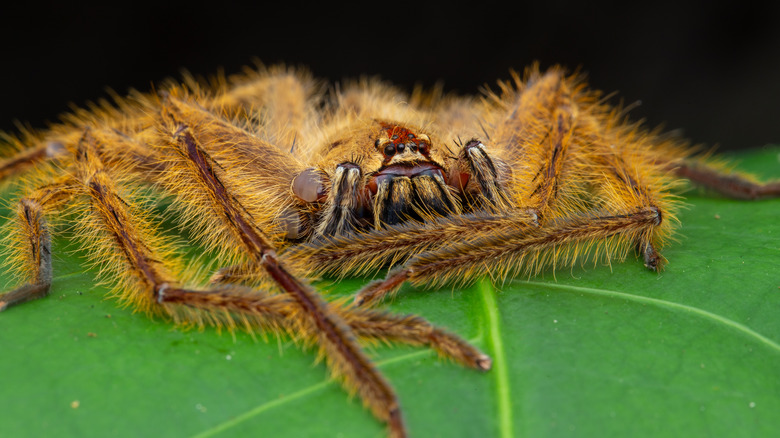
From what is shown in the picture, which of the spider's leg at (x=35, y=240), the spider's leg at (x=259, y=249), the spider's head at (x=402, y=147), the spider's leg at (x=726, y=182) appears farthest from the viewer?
the spider's leg at (x=726, y=182)

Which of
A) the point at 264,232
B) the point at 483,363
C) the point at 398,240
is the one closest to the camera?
the point at 483,363

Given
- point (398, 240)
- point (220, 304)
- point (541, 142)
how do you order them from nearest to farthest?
1. point (220, 304)
2. point (398, 240)
3. point (541, 142)

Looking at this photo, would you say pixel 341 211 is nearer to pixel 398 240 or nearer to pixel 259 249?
pixel 398 240

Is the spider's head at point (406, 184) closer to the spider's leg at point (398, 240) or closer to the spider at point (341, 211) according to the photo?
the spider at point (341, 211)

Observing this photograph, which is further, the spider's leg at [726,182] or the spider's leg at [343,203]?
the spider's leg at [726,182]

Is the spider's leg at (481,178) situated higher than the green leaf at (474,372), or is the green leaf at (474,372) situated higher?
the spider's leg at (481,178)

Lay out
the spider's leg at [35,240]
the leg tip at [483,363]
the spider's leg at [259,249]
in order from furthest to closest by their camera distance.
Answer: the spider's leg at [35,240] < the leg tip at [483,363] < the spider's leg at [259,249]

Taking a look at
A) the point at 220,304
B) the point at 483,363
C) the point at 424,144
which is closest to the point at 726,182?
the point at 424,144

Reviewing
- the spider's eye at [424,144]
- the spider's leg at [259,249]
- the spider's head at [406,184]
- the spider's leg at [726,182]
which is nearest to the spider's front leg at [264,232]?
the spider's leg at [259,249]
